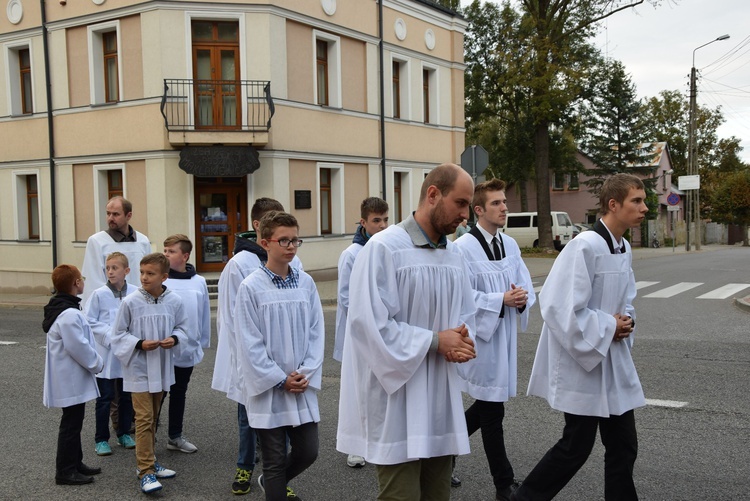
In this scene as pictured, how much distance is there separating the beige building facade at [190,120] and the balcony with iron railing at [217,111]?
0.04m

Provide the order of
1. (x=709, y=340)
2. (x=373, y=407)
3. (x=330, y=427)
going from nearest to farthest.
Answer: (x=373, y=407), (x=330, y=427), (x=709, y=340)

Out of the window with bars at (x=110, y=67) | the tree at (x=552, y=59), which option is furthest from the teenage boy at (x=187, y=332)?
the tree at (x=552, y=59)

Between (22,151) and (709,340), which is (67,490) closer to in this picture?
(709,340)

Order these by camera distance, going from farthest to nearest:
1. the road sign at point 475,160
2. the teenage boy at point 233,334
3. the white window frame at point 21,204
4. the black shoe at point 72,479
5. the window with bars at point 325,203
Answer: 1. the window with bars at point 325,203
2. the white window frame at point 21,204
3. the road sign at point 475,160
4. the black shoe at point 72,479
5. the teenage boy at point 233,334

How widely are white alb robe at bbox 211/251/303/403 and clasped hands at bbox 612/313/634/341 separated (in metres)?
2.00

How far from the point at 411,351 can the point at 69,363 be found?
10.6 ft

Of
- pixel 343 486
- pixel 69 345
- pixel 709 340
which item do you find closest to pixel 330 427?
pixel 343 486

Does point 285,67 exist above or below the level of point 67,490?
above

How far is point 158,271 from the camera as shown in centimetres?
522

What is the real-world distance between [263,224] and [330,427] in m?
2.66

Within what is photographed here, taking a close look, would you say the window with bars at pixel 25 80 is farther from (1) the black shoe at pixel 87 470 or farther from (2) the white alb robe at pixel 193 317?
(1) the black shoe at pixel 87 470

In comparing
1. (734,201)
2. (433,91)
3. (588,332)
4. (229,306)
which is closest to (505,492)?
(588,332)

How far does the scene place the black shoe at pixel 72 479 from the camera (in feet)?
16.8

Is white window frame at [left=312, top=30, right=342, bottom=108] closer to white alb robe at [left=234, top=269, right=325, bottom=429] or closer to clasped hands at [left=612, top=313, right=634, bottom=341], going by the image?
white alb robe at [left=234, top=269, right=325, bottom=429]
